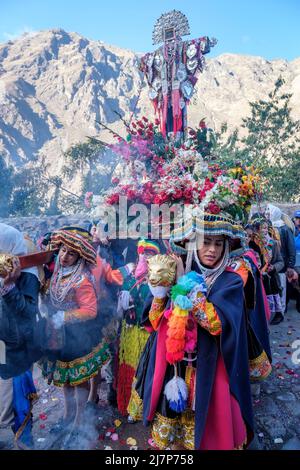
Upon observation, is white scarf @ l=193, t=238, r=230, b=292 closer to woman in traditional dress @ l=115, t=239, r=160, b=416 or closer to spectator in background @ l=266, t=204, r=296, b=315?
woman in traditional dress @ l=115, t=239, r=160, b=416

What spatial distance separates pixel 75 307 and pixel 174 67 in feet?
17.0

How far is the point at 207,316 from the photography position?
2260 mm

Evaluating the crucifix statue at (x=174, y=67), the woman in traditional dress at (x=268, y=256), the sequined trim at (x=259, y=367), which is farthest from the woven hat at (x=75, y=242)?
the crucifix statue at (x=174, y=67)

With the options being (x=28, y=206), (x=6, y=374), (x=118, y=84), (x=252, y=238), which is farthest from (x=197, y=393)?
(x=118, y=84)

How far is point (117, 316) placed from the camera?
3830 mm

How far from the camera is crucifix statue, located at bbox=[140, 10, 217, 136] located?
6319 mm

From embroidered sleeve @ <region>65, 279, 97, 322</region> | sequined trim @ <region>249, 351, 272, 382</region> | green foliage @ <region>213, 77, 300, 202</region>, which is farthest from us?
green foliage @ <region>213, 77, 300, 202</region>

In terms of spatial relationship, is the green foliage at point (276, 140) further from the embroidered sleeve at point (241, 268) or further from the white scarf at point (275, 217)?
the embroidered sleeve at point (241, 268)

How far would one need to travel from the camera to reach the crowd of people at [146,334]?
2.31 metres

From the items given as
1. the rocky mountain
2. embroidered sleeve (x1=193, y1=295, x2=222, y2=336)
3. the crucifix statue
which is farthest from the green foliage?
the rocky mountain

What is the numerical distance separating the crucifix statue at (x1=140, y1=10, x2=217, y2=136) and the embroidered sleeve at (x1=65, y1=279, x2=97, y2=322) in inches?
161

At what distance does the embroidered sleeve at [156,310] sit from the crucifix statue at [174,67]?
14.8ft

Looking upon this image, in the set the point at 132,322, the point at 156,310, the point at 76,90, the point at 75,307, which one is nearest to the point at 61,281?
the point at 75,307

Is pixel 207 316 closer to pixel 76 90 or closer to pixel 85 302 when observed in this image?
pixel 85 302
